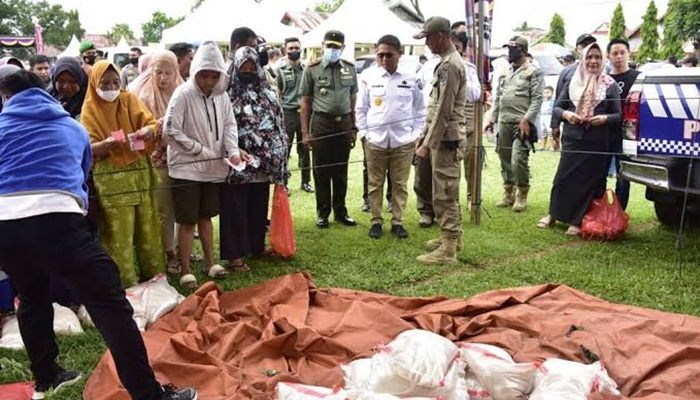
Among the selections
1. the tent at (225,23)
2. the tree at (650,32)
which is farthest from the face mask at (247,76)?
the tree at (650,32)

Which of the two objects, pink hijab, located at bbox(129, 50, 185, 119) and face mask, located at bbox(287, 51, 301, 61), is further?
face mask, located at bbox(287, 51, 301, 61)

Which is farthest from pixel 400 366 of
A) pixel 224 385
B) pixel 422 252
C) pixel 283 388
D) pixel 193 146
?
pixel 422 252

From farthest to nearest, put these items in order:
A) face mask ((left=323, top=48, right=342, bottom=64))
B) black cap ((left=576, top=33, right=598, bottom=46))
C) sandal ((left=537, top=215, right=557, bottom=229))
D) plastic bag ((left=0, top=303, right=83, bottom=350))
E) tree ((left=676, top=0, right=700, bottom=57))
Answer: tree ((left=676, top=0, right=700, bottom=57)) → black cap ((left=576, top=33, right=598, bottom=46)) → sandal ((left=537, top=215, right=557, bottom=229)) → face mask ((left=323, top=48, right=342, bottom=64)) → plastic bag ((left=0, top=303, right=83, bottom=350))

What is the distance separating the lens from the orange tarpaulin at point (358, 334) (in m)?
3.15

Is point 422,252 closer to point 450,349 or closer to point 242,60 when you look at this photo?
point 242,60

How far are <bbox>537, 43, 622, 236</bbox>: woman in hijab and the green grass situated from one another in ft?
1.18

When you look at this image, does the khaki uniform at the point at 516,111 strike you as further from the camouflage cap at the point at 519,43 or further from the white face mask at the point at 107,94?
the white face mask at the point at 107,94

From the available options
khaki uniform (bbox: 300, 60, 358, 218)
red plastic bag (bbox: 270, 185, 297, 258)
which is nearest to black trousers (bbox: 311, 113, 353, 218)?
khaki uniform (bbox: 300, 60, 358, 218)

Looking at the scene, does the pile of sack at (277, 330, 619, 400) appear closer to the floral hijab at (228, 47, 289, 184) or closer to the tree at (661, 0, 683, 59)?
the floral hijab at (228, 47, 289, 184)

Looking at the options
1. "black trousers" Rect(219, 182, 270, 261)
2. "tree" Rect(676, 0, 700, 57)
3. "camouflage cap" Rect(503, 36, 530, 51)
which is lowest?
"black trousers" Rect(219, 182, 270, 261)

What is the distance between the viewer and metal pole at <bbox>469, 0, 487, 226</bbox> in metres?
5.98

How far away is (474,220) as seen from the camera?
6.53 meters

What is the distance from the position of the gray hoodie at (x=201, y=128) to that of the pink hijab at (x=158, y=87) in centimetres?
38

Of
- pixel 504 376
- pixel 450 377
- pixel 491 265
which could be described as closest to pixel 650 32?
pixel 491 265
